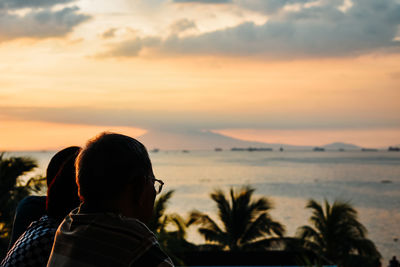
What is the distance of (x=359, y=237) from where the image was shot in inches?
877

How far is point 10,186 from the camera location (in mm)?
10570

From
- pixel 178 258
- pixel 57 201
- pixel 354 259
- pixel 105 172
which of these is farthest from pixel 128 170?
pixel 354 259

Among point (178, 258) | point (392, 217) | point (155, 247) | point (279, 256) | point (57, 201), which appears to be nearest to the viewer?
point (155, 247)

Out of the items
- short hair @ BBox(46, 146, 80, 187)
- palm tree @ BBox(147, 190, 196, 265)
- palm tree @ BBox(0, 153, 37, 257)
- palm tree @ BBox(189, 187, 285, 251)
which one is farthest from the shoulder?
palm tree @ BBox(189, 187, 285, 251)

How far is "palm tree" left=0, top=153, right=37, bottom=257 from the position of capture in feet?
32.9

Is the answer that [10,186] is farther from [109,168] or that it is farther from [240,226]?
[240,226]

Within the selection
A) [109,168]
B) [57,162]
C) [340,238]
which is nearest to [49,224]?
[57,162]

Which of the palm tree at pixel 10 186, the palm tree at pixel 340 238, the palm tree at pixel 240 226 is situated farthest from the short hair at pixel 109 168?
the palm tree at pixel 240 226

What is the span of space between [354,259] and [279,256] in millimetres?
5335

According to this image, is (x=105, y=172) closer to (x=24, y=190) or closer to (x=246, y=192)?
(x=24, y=190)

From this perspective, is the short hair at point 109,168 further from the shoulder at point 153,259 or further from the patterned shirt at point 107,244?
the shoulder at point 153,259

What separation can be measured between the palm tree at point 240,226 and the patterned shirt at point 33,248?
70.8 ft

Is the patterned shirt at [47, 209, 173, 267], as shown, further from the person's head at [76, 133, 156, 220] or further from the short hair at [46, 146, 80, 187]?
the short hair at [46, 146, 80, 187]

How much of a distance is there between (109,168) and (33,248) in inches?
30.7
